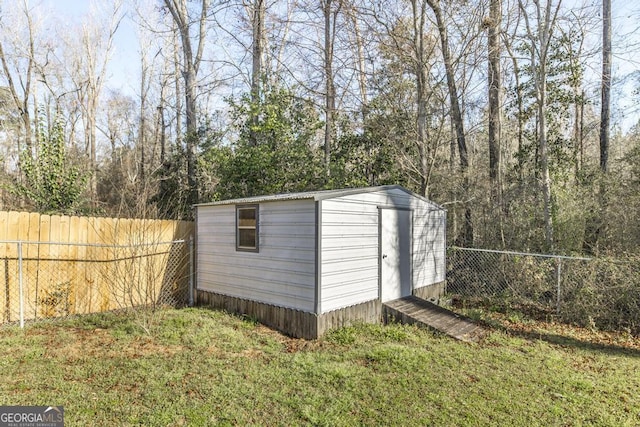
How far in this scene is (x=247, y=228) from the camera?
6359mm

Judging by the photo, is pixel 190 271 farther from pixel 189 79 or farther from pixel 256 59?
pixel 189 79

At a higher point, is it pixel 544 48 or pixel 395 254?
pixel 544 48

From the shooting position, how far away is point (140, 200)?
5930mm

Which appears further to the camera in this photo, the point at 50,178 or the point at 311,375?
the point at 50,178

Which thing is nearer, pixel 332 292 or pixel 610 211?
pixel 332 292

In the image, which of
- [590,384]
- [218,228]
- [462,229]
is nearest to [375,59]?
[462,229]

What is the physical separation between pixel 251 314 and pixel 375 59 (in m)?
8.06

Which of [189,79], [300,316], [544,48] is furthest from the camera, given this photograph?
[189,79]

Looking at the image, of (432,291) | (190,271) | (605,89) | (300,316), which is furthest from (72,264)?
(605,89)

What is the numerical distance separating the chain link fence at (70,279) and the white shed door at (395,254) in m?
3.87

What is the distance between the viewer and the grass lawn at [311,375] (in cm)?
324

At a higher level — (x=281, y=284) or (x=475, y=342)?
(x=281, y=284)

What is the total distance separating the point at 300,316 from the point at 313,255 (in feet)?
3.20

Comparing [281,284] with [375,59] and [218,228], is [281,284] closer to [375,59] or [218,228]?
[218,228]
